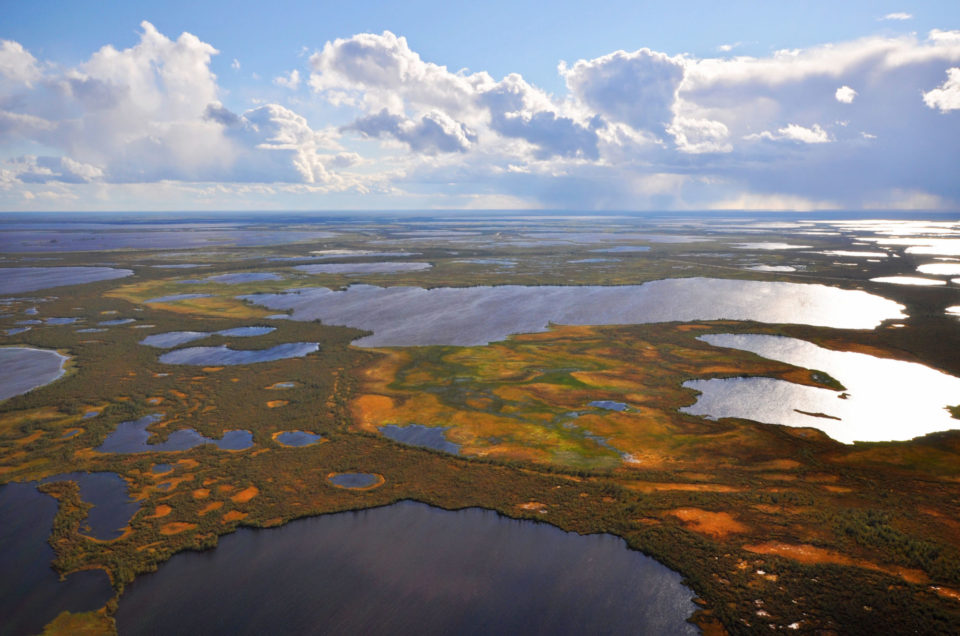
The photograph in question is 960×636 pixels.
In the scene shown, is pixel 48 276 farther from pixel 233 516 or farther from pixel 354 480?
pixel 354 480

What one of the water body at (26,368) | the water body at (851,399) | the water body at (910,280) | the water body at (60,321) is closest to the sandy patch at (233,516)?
the water body at (26,368)

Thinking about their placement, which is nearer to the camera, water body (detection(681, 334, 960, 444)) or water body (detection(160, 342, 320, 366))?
water body (detection(681, 334, 960, 444))

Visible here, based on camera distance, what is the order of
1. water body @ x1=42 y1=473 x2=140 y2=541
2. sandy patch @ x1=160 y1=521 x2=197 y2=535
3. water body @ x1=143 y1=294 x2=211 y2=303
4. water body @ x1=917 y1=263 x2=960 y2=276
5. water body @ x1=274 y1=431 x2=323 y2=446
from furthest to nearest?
water body @ x1=917 y1=263 x2=960 y2=276 < water body @ x1=143 y1=294 x2=211 y2=303 < water body @ x1=274 y1=431 x2=323 y2=446 < water body @ x1=42 y1=473 x2=140 y2=541 < sandy patch @ x1=160 y1=521 x2=197 y2=535

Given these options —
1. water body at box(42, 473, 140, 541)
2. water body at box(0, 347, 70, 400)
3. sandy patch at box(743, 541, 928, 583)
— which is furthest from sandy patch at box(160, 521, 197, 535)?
water body at box(0, 347, 70, 400)

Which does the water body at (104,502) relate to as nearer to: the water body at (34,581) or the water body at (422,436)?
the water body at (34,581)

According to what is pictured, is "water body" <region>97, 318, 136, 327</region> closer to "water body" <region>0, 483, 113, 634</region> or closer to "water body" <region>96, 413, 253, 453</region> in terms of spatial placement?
"water body" <region>96, 413, 253, 453</region>

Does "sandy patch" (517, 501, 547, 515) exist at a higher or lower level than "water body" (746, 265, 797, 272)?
lower

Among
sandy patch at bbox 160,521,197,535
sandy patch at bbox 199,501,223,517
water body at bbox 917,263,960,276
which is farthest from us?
water body at bbox 917,263,960,276
